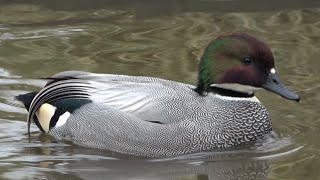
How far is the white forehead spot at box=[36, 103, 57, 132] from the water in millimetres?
100

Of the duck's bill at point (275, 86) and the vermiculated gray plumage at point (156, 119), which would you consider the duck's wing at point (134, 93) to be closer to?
the vermiculated gray plumage at point (156, 119)

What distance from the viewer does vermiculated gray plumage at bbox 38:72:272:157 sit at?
7113mm

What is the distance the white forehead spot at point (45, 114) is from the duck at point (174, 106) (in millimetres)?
15

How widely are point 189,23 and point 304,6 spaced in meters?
1.56

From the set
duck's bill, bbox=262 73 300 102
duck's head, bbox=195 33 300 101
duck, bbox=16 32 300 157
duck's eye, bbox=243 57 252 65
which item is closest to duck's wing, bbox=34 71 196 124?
duck, bbox=16 32 300 157

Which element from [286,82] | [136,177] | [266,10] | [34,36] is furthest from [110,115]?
[266,10]

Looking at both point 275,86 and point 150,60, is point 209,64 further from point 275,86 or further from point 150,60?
point 150,60

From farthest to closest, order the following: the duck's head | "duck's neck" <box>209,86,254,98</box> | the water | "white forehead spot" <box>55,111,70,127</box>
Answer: "white forehead spot" <box>55,111,70,127</box>, "duck's neck" <box>209,86,254,98</box>, the duck's head, the water

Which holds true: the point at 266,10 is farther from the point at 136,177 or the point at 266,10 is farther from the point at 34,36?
the point at 136,177

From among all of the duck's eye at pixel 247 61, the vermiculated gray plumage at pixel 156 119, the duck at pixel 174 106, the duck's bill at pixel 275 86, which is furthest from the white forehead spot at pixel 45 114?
the duck's bill at pixel 275 86

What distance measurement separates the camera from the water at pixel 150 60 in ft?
23.0

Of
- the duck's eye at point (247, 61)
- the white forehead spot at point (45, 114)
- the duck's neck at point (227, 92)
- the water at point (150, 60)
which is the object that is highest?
the duck's eye at point (247, 61)

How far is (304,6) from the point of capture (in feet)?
38.2

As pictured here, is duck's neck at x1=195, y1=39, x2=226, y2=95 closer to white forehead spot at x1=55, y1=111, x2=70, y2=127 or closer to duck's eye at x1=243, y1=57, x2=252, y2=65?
duck's eye at x1=243, y1=57, x2=252, y2=65
